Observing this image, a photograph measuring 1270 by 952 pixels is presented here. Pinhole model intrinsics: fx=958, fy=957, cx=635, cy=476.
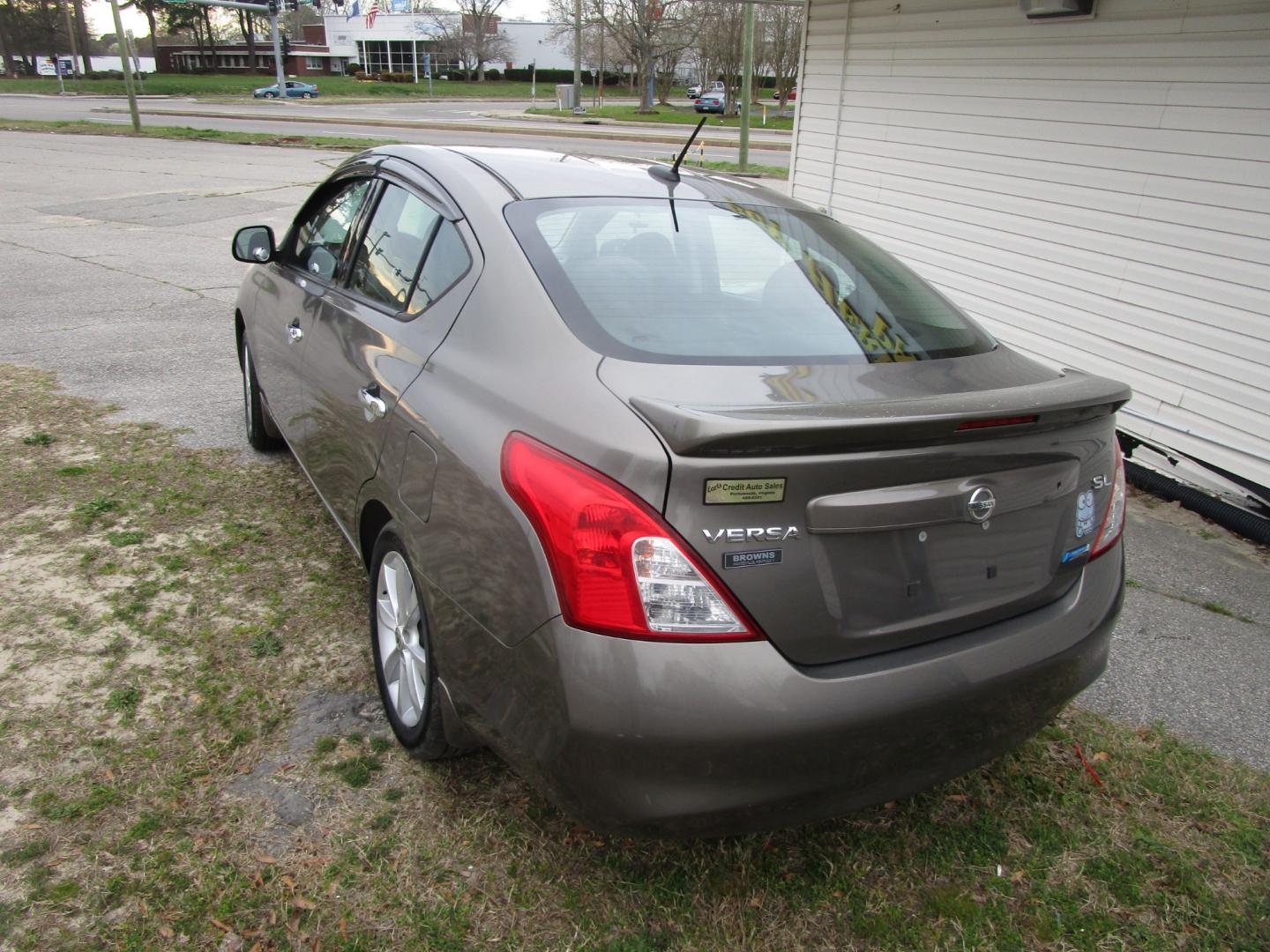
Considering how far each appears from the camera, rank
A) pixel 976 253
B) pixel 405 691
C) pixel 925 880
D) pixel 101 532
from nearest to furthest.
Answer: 1. pixel 925 880
2. pixel 405 691
3. pixel 101 532
4. pixel 976 253

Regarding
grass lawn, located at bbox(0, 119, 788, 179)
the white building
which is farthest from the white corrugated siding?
the white building

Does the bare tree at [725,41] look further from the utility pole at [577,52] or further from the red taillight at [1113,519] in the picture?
the red taillight at [1113,519]

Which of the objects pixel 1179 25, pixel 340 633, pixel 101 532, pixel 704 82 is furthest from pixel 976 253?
pixel 704 82

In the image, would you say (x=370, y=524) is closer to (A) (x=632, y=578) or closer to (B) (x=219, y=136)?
(A) (x=632, y=578)

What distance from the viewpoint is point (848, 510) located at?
74.8 inches

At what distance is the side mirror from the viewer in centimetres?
418

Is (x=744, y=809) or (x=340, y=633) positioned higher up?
(x=744, y=809)

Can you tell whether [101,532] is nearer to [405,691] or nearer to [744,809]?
[405,691]

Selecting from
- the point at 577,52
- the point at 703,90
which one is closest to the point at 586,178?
the point at 577,52

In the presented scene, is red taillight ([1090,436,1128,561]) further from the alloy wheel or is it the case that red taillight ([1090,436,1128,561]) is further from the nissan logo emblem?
the alloy wheel

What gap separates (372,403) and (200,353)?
4.60 metres

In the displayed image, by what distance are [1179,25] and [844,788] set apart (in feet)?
16.1

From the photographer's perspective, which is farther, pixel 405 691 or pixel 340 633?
pixel 340 633

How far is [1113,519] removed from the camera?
2.45 m
